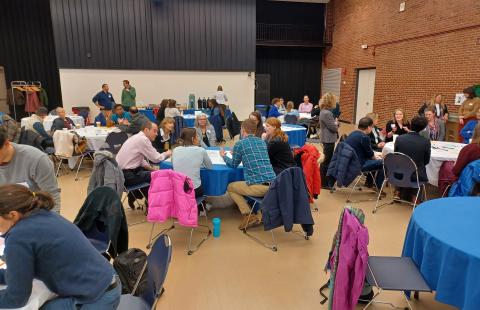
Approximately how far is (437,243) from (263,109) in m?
10.3

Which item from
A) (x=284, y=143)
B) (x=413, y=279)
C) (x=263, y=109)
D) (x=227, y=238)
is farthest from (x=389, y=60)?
(x=413, y=279)

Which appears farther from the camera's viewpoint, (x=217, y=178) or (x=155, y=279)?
(x=217, y=178)

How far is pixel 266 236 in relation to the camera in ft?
12.0

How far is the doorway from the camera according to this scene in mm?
11653

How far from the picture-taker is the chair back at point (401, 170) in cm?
394

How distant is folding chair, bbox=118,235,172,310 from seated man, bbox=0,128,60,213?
40.7 inches

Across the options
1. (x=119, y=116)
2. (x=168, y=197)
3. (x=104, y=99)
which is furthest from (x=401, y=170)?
(x=104, y=99)

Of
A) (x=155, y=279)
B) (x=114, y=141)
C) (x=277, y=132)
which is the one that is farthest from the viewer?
(x=114, y=141)

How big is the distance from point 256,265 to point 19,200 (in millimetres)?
2159

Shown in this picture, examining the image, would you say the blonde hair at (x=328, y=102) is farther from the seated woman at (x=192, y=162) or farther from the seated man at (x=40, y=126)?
the seated man at (x=40, y=126)

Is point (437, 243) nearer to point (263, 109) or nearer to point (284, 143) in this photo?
→ point (284, 143)

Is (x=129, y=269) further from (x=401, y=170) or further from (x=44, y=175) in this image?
(x=401, y=170)

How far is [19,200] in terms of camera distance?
1446 mm

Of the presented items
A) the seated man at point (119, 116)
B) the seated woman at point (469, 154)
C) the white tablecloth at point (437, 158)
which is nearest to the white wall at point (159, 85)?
the seated man at point (119, 116)
